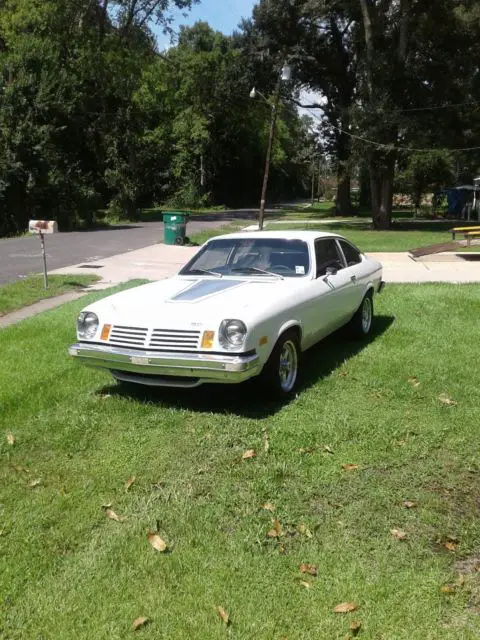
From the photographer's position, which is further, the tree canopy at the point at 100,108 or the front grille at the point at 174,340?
the tree canopy at the point at 100,108

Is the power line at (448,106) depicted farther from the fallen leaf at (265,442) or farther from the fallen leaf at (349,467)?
the fallen leaf at (349,467)

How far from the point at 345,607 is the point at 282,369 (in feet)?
8.91

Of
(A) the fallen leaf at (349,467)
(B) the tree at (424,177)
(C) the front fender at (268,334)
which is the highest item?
(B) the tree at (424,177)

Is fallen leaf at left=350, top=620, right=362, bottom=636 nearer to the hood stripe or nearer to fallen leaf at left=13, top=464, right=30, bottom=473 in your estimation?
fallen leaf at left=13, top=464, right=30, bottom=473

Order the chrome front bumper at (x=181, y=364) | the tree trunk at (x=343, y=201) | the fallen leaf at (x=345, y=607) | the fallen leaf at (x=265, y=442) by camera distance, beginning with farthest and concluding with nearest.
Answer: the tree trunk at (x=343, y=201) < the chrome front bumper at (x=181, y=364) < the fallen leaf at (x=265, y=442) < the fallen leaf at (x=345, y=607)

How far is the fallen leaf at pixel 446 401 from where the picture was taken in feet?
17.1

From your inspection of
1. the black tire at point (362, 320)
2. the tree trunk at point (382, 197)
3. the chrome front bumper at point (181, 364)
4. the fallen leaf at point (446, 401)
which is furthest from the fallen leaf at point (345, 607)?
the tree trunk at point (382, 197)

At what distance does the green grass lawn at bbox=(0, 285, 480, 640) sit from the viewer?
275 centimetres

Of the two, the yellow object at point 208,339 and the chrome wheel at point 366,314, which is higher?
the yellow object at point 208,339

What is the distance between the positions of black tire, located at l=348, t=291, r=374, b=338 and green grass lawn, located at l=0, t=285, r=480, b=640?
1200 mm

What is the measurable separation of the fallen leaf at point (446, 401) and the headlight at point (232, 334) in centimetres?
181

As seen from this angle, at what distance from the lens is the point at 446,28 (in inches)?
1128

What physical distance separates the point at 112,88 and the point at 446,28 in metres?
17.5

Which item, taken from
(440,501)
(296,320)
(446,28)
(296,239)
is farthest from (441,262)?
(446,28)
